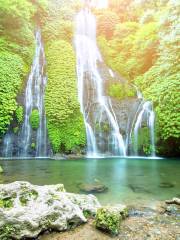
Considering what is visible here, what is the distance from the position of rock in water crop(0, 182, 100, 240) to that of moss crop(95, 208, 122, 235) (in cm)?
33

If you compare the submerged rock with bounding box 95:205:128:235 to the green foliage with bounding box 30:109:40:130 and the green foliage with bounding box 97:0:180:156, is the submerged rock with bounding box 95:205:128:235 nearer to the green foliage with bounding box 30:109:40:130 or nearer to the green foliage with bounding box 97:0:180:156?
the green foliage with bounding box 97:0:180:156

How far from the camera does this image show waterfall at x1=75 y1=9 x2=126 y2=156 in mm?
13133

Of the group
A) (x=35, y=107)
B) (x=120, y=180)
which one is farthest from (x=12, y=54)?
(x=120, y=180)

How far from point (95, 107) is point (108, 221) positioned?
11342 mm

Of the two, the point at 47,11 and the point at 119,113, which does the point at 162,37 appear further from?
the point at 47,11

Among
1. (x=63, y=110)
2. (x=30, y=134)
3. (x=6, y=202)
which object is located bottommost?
(x=6, y=202)

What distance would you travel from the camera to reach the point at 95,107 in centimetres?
1451

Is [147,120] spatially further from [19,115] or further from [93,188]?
[93,188]

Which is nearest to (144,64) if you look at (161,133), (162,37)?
(162,37)

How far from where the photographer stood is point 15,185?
3.85m

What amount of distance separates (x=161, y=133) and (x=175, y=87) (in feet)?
8.70

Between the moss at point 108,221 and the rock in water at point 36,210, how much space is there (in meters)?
0.33

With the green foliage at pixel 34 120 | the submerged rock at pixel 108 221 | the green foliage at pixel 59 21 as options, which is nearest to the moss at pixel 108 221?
the submerged rock at pixel 108 221

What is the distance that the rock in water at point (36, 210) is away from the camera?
310 centimetres
